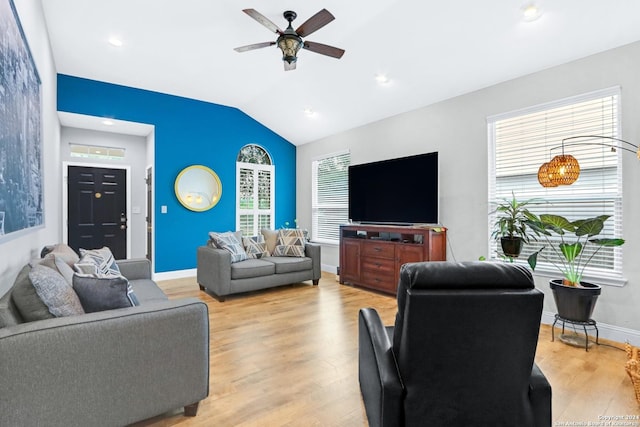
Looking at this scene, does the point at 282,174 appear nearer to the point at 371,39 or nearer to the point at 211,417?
the point at 371,39

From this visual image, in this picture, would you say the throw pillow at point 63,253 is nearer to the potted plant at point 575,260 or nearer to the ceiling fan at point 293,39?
the ceiling fan at point 293,39

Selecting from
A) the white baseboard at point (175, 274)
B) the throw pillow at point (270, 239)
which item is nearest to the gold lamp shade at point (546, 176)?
the throw pillow at point (270, 239)

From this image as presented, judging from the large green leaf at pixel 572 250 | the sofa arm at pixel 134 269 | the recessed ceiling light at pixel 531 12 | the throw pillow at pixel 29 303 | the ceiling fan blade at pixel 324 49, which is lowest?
the sofa arm at pixel 134 269

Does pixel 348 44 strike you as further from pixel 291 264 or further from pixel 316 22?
pixel 291 264

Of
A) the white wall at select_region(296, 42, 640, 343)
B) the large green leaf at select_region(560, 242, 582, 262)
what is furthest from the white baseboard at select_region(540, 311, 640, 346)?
the large green leaf at select_region(560, 242, 582, 262)

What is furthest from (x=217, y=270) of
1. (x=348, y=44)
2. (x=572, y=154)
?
(x=572, y=154)

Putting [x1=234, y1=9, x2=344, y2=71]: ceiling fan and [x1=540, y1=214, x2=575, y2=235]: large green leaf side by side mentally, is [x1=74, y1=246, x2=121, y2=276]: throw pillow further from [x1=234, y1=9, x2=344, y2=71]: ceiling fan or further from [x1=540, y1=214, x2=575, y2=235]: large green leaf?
[x1=540, y1=214, x2=575, y2=235]: large green leaf

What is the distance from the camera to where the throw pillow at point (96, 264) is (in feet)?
6.88

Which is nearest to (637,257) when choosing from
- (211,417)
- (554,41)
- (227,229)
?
(554,41)

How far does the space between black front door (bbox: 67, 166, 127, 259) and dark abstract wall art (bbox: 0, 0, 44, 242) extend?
359 cm

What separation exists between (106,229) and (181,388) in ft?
16.7

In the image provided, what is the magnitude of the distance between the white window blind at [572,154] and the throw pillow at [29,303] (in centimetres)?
386

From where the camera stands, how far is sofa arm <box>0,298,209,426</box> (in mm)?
1291

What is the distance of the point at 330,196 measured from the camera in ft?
19.4
